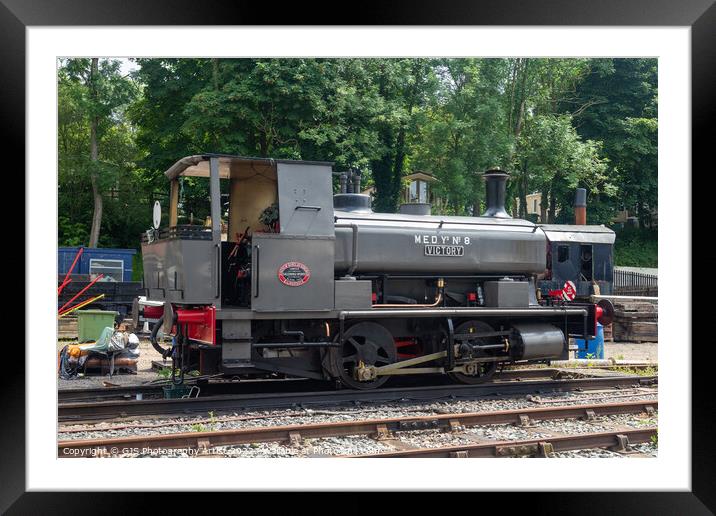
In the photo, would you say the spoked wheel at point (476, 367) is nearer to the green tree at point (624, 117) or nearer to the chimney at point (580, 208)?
the chimney at point (580, 208)

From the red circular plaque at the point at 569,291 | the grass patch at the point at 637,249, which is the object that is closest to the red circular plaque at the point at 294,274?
the red circular plaque at the point at 569,291

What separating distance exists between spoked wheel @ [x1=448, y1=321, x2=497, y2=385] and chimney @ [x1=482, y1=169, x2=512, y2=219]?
2047 millimetres

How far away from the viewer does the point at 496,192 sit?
11.3 meters

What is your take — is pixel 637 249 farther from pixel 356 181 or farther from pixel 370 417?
pixel 370 417

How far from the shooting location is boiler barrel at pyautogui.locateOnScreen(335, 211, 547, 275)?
30.4 feet

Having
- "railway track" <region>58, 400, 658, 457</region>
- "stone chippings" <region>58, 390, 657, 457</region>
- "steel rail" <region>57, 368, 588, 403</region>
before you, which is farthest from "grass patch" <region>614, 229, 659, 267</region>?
"railway track" <region>58, 400, 658, 457</region>

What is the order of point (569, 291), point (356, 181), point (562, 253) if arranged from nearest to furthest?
point (356, 181) → point (569, 291) → point (562, 253)

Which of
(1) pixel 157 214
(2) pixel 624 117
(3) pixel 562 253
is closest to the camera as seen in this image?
(1) pixel 157 214

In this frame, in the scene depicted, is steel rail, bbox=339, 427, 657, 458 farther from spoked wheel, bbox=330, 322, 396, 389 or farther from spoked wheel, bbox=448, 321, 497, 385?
spoked wheel, bbox=448, 321, 497, 385

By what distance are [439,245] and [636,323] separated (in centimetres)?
1015

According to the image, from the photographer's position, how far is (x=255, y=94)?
17969 millimetres

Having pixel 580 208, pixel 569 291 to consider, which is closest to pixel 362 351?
pixel 569 291

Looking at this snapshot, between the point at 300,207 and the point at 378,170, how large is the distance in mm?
17070
